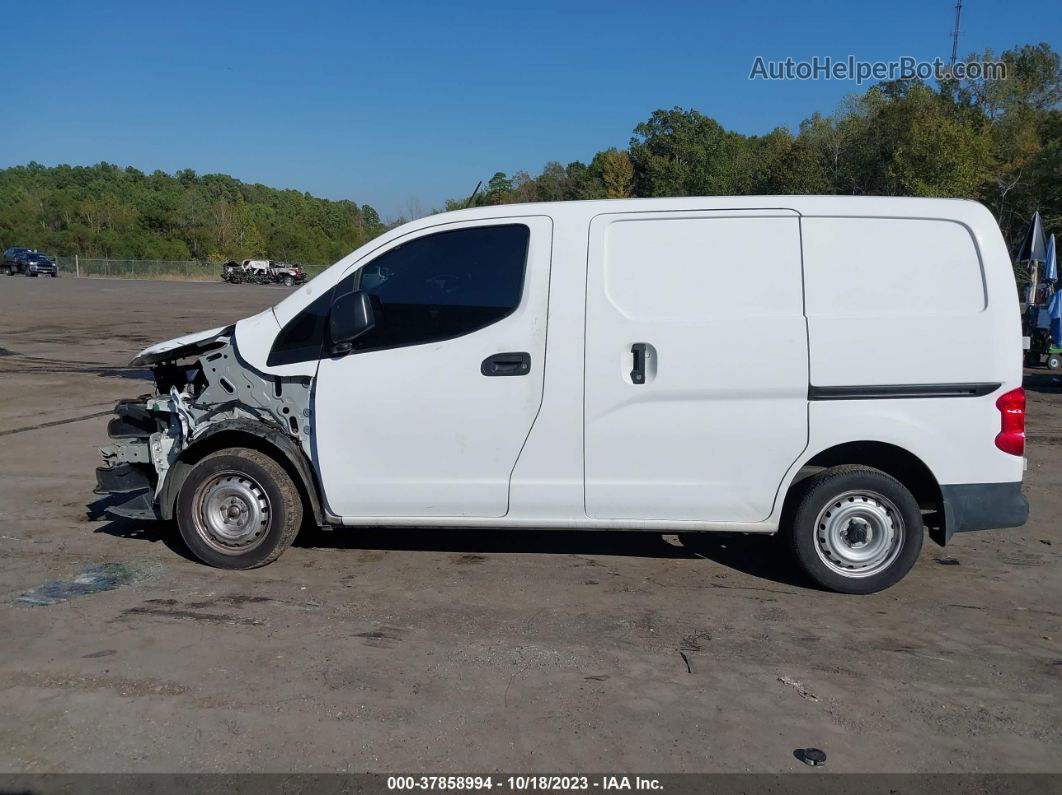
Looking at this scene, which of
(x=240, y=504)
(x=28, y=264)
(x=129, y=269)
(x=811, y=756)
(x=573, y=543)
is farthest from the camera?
(x=129, y=269)

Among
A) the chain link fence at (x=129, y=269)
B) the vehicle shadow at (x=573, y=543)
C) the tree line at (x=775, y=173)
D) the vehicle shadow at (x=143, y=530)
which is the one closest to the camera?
the vehicle shadow at (x=573, y=543)

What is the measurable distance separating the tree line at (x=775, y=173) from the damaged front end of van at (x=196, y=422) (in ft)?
6.89

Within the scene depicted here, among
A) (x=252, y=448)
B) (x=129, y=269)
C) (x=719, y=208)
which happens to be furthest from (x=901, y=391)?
(x=129, y=269)

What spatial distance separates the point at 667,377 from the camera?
199 inches

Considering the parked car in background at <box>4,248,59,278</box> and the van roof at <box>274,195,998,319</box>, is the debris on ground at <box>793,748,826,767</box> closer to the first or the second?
the van roof at <box>274,195,998,319</box>

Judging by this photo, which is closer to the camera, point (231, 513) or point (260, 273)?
point (231, 513)

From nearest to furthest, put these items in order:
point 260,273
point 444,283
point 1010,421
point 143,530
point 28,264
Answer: point 1010,421 < point 444,283 < point 143,530 < point 28,264 < point 260,273

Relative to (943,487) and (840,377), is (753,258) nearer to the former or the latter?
(840,377)

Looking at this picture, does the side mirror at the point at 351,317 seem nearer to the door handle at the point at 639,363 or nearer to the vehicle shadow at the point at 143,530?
the door handle at the point at 639,363

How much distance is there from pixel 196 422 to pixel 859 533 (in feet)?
12.9

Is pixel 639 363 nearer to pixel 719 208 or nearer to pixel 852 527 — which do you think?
pixel 719 208

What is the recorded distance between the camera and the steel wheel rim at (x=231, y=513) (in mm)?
5496

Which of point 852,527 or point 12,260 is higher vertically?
point 12,260

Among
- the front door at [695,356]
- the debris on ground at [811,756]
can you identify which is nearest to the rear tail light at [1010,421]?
the front door at [695,356]
